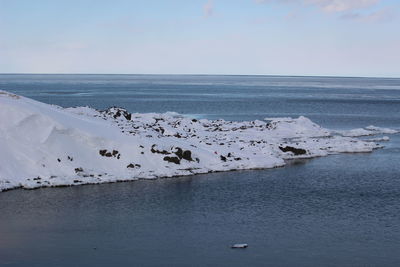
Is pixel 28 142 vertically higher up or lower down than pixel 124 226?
higher up

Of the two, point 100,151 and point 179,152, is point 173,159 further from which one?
point 100,151

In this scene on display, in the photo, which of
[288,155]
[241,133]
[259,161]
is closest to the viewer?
[259,161]

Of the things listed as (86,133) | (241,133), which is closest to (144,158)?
(86,133)

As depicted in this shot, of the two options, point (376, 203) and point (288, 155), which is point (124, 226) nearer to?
point (376, 203)

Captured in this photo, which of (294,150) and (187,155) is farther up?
(187,155)

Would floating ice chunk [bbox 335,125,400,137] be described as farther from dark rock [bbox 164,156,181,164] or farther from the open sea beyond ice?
dark rock [bbox 164,156,181,164]

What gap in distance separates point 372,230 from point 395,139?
48.1 m

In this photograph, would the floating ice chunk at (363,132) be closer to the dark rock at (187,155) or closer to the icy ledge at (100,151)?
the icy ledge at (100,151)

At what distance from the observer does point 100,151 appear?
48656 millimetres

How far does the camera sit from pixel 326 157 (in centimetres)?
5953

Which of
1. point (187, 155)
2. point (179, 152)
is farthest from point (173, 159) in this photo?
point (187, 155)

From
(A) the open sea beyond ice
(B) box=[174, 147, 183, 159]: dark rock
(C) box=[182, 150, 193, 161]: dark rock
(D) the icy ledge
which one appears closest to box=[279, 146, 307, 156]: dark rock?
(D) the icy ledge

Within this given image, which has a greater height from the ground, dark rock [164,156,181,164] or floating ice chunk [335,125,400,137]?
dark rock [164,156,181,164]

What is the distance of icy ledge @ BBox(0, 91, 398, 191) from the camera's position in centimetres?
4450
